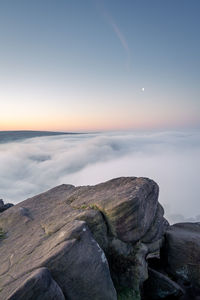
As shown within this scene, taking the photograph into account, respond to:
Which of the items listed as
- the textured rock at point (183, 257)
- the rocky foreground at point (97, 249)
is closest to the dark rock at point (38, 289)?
the rocky foreground at point (97, 249)

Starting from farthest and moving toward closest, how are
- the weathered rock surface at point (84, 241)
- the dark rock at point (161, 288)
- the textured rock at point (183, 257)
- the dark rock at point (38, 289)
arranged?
1. the textured rock at point (183, 257)
2. the dark rock at point (161, 288)
3. the weathered rock surface at point (84, 241)
4. the dark rock at point (38, 289)

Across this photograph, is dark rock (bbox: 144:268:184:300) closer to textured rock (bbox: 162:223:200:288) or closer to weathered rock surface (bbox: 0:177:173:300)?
textured rock (bbox: 162:223:200:288)

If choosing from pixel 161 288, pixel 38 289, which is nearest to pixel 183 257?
pixel 161 288

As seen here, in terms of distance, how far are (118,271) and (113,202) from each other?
296 cm

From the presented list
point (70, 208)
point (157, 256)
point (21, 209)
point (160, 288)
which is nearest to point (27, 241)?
point (70, 208)

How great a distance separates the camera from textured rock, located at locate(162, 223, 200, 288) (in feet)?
36.0

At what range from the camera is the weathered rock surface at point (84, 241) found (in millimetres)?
6449

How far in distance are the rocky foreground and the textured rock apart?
5cm

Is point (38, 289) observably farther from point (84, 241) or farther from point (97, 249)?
point (97, 249)

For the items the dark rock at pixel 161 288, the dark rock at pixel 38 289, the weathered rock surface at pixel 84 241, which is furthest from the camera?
the dark rock at pixel 161 288

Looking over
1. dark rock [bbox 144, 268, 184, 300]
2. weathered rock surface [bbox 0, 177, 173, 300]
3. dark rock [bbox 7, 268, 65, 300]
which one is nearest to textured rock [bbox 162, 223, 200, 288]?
dark rock [bbox 144, 268, 184, 300]

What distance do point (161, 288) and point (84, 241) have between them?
5858 millimetres

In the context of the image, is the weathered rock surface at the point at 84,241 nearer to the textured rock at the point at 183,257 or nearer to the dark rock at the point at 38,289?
the dark rock at the point at 38,289

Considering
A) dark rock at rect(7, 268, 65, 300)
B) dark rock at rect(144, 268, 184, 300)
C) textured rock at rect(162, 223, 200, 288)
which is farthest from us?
textured rock at rect(162, 223, 200, 288)
